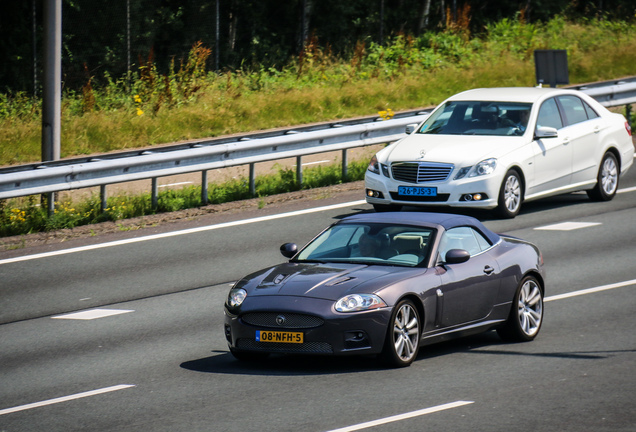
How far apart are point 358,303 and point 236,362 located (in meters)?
1.30

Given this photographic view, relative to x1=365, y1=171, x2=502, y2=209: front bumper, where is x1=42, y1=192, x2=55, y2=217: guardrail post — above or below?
below

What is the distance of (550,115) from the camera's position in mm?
17516

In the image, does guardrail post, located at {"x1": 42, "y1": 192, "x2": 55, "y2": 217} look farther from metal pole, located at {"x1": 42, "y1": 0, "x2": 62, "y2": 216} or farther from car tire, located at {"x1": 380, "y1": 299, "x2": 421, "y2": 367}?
car tire, located at {"x1": 380, "y1": 299, "x2": 421, "y2": 367}

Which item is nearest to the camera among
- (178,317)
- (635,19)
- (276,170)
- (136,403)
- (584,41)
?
(136,403)

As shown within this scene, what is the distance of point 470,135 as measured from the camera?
17.0 metres

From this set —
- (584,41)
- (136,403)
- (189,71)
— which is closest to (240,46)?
(189,71)

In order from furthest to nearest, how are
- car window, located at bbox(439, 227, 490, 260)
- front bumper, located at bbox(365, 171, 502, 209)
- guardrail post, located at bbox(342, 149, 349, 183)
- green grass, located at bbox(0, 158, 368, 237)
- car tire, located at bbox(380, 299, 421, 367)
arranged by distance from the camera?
guardrail post, located at bbox(342, 149, 349, 183) < green grass, located at bbox(0, 158, 368, 237) < front bumper, located at bbox(365, 171, 502, 209) < car window, located at bbox(439, 227, 490, 260) < car tire, located at bbox(380, 299, 421, 367)

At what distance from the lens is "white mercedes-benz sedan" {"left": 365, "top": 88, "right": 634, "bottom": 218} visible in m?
16.0

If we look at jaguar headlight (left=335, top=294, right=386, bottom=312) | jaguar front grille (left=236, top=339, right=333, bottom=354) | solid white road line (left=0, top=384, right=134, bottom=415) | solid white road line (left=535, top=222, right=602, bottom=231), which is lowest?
solid white road line (left=0, top=384, right=134, bottom=415)

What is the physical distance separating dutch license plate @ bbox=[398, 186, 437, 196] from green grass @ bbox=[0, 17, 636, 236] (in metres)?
3.43

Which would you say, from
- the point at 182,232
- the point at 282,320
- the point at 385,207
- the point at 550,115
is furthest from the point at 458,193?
the point at 282,320

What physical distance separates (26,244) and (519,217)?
697 cm

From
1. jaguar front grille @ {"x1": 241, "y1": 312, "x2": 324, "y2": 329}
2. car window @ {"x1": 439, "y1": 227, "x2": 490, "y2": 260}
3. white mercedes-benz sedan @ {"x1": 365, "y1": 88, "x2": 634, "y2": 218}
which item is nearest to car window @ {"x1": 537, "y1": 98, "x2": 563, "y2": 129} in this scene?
white mercedes-benz sedan @ {"x1": 365, "y1": 88, "x2": 634, "y2": 218}

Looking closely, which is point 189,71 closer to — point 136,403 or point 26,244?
point 26,244
